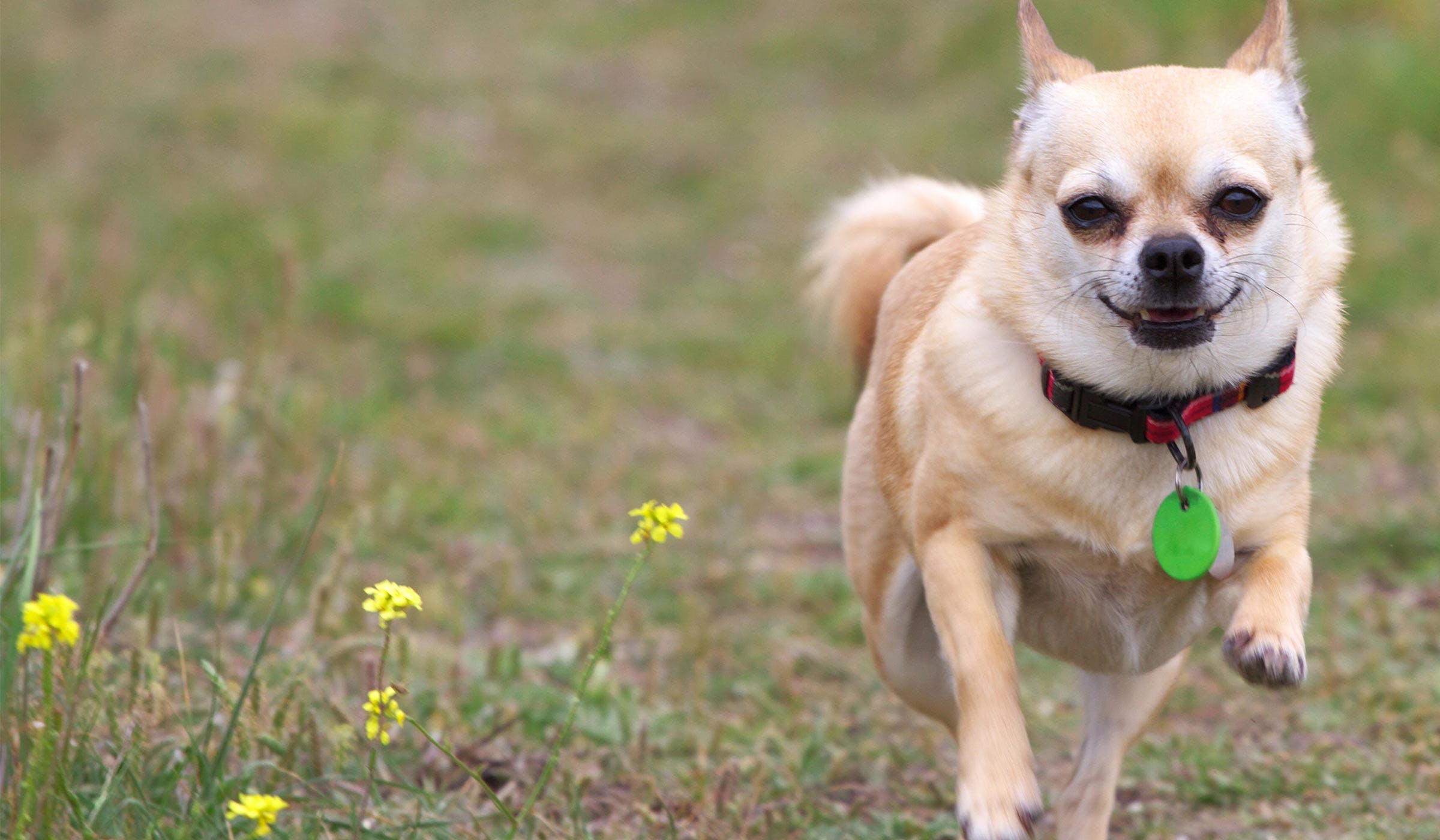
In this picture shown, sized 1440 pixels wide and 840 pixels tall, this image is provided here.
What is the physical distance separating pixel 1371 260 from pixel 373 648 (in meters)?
4.84

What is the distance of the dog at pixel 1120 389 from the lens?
255 cm

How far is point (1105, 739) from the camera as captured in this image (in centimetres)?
307

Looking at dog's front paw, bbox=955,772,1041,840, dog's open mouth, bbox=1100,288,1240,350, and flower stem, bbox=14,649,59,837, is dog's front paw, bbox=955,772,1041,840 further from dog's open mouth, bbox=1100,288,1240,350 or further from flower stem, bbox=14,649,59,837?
flower stem, bbox=14,649,59,837

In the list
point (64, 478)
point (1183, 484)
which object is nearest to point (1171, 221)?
point (1183, 484)

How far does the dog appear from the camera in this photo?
2547 mm

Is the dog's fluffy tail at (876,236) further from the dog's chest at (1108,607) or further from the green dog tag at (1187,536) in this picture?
the green dog tag at (1187,536)

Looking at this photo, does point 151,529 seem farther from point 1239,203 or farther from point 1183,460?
point 1239,203

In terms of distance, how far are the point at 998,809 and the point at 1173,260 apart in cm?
89

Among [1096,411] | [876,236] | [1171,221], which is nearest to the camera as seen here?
[1171,221]

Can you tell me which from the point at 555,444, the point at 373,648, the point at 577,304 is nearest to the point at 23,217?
the point at 577,304

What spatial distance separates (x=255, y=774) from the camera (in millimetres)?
2668

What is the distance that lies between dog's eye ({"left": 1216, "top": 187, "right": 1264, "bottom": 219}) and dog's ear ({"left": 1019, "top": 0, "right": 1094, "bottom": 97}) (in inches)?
18.6

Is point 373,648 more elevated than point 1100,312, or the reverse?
point 1100,312

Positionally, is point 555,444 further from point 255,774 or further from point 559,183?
point 559,183
